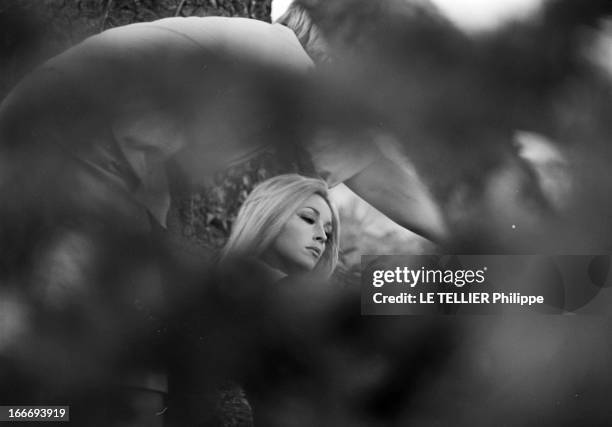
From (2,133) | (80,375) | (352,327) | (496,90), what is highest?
(496,90)

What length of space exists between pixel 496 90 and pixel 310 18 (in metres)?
0.64

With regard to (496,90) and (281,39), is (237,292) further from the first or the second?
(496,90)

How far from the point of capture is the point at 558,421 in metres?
3.38

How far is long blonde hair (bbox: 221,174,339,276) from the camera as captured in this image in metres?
3.32

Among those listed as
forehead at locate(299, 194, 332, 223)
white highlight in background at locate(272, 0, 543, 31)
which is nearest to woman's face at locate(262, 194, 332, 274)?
forehead at locate(299, 194, 332, 223)

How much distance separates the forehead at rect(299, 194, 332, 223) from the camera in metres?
3.34

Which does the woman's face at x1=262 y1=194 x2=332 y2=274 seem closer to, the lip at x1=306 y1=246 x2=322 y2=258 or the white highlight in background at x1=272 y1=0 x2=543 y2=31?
the lip at x1=306 y1=246 x2=322 y2=258

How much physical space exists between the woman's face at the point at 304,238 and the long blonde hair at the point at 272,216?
1cm

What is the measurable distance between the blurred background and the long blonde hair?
0.04m

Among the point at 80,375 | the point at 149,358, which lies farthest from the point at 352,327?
the point at 80,375

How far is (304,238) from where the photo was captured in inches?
132

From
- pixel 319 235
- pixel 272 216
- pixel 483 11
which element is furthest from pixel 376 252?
pixel 483 11

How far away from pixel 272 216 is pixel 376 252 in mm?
356

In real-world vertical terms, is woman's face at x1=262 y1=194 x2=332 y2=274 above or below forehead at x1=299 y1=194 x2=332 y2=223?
below
